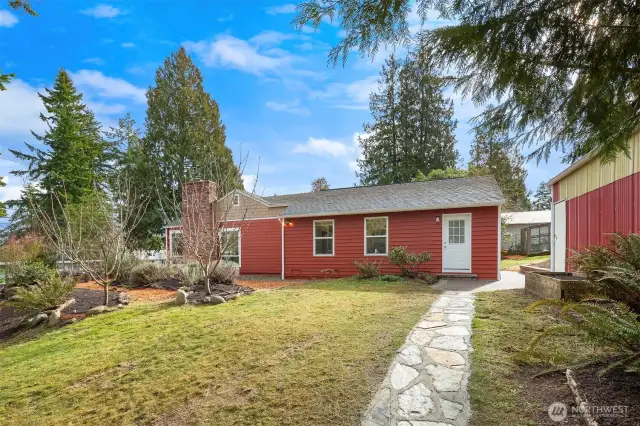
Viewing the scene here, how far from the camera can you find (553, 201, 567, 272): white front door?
9.16 m

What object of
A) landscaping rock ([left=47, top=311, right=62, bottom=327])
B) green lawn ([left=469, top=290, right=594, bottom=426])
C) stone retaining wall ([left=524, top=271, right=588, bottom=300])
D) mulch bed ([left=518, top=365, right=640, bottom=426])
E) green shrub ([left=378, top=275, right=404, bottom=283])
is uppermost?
stone retaining wall ([left=524, top=271, right=588, bottom=300])

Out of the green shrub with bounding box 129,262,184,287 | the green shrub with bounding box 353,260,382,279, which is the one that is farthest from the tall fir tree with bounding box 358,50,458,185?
the green shrub with bounding box 129,262,184,287

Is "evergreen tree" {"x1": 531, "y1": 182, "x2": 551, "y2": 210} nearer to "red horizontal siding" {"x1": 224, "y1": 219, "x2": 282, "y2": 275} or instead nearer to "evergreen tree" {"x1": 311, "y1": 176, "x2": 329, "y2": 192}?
"evergreen tree" {"x1": 311, "y1": 176, "x2": 329, "y2": 192}

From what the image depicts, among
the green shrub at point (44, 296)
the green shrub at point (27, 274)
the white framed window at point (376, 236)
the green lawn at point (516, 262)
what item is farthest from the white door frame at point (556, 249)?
the green shrub at point (27, 274)

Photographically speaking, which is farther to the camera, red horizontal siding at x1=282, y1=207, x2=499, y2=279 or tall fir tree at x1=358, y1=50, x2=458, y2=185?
tall fir tree at x1=358, y1=50, x2=458, y2=185

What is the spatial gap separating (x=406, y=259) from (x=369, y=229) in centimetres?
185

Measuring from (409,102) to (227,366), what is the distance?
2679 centimetres

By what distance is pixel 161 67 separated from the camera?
22.5 metres

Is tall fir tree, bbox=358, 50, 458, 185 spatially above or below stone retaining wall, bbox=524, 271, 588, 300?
above

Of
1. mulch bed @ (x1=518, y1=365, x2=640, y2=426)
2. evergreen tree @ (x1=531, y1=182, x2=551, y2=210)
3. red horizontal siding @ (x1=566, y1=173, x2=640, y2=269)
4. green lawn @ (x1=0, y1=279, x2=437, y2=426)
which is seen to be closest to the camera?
mulch bed @ (x1=518, y1=365, x2=640, y2=426)

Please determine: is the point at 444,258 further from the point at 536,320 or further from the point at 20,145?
the point at 20,145

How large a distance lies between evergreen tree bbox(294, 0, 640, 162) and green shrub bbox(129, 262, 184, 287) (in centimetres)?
896

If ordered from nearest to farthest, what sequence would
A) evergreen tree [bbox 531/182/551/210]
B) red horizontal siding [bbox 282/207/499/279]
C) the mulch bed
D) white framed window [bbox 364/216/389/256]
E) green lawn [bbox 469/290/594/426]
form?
the mulch bed → green lawn [bbox 469/290/594/426] → red horizontal siding [bbox 282/207/499/279] → white framed window [bbox 364/216/389/256] → evergreen tree [bbox 531/182/551/210]

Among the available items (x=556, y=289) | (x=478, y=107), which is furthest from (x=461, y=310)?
(x=478, y=107)
